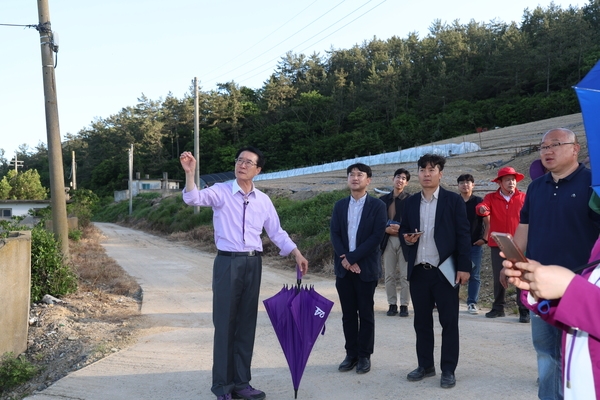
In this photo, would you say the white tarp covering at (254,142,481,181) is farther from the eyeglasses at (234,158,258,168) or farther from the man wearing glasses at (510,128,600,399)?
the man wearing glasses at (510,128,600,399)

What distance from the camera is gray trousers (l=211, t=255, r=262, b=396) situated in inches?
164

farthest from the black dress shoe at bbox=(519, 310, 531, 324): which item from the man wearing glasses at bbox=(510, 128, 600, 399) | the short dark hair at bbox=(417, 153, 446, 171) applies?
the man wearing glasses at bbox=(510, 128, 600, 399)

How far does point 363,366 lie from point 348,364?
165 millimetres

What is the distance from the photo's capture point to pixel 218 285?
4.20 meters

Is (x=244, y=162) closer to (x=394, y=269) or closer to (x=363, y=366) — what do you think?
(x=363, y=366)

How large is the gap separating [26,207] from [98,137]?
4236 centimetres

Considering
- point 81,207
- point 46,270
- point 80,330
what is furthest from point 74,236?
point 80,330

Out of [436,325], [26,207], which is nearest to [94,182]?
[26,207]

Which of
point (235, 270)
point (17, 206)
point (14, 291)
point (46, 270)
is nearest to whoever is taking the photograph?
point (235, 270)

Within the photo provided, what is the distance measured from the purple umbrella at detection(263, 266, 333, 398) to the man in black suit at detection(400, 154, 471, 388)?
34.6 inches

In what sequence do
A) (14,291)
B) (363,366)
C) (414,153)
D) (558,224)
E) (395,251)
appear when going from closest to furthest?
(558,224) → (363,366) → (14,291) → (395,251) → (414,153)

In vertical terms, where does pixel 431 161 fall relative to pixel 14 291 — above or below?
above

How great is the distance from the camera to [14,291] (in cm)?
583

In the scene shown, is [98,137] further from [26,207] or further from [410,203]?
[410,203]
